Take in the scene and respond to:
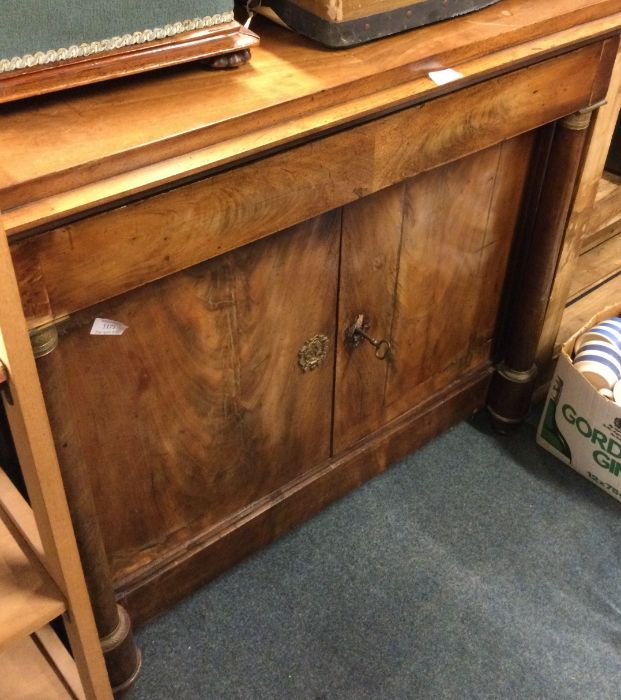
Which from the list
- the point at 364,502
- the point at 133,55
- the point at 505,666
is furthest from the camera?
the point at 364,502

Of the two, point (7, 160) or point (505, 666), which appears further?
point (505, 666)

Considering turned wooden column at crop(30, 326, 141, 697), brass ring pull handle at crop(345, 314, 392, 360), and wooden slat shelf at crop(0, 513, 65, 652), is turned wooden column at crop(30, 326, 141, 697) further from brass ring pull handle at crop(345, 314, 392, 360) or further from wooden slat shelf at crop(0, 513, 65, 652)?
brass ring pull handle at crop(345, 314, 392, 360)

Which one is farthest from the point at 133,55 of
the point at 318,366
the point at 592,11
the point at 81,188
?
the point at 592,11

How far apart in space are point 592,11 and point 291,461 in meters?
0.90

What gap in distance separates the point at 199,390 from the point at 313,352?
0.23 m

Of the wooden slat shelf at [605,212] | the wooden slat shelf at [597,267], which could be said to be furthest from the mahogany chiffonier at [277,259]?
the wooden slat shelf at [605,212]

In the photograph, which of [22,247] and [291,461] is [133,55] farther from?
[291,461]

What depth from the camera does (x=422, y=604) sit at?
1.45 meters

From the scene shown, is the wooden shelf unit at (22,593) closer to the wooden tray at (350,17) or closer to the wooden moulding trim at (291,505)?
the wooden moulding trim at (291,505)

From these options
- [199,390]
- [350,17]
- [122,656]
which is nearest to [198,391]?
[199,390]

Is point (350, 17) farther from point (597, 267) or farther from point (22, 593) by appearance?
point (597, 267)

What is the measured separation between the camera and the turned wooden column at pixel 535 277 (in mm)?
1412

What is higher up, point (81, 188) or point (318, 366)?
point (81, 188)

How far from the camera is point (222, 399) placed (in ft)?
4.04
